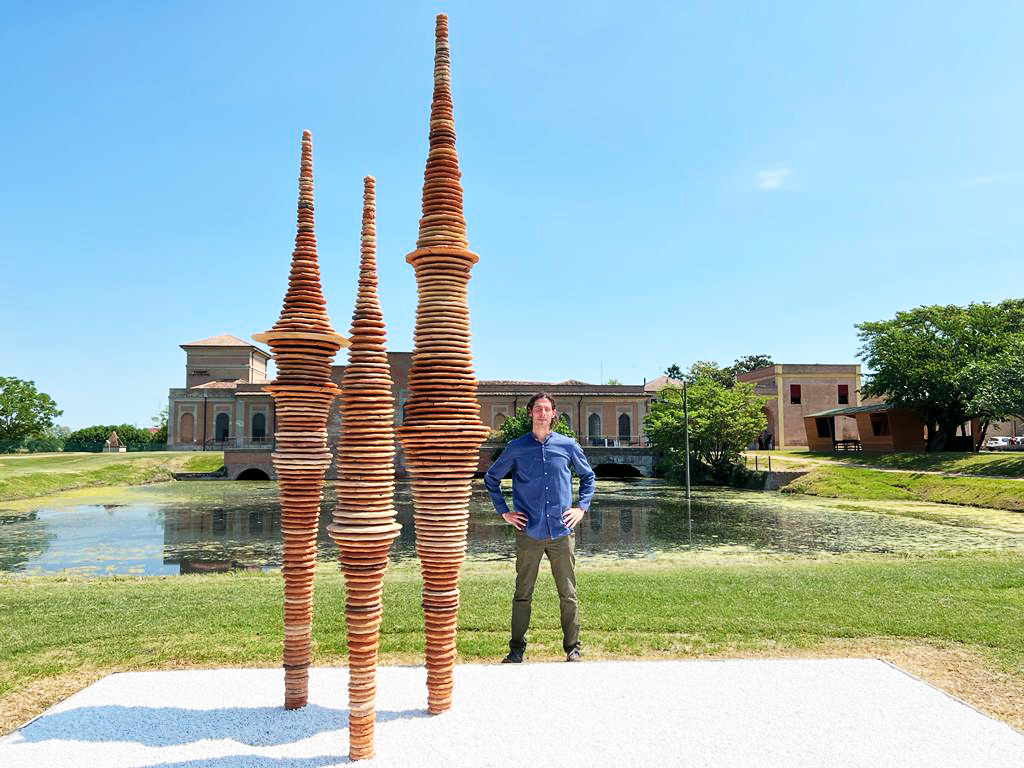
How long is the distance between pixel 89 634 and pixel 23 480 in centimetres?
2980

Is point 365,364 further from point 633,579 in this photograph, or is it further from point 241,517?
point 241,517

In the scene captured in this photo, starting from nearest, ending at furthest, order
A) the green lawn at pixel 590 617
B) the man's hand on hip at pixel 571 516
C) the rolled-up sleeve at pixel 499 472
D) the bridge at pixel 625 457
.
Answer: the man's hand on hip at pixel 571 516 < the rolled-up sleeve at pixel 499 472 < the green lawn at pixel 590 617 < the bridge at pixel 625 457

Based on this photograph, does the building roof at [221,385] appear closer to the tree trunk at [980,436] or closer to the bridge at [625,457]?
the bridge at [625,457]

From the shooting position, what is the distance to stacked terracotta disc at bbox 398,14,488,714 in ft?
13.3

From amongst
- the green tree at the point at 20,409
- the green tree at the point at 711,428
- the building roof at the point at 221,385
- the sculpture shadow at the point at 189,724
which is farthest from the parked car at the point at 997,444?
the green tree at the point at 20,409

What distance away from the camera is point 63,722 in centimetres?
393

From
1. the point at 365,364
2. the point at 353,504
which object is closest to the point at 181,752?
the point at 353,504

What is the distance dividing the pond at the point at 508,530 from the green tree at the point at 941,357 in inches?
462

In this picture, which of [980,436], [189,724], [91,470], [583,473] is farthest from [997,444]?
[91,470]

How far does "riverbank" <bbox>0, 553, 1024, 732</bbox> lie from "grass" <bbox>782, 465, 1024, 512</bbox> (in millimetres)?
15658

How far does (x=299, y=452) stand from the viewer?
4.20m

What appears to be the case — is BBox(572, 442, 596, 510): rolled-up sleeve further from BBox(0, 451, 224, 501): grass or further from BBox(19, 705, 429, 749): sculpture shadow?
BBox(0, 451, 224, 501): grass

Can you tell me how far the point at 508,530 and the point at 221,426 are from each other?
122 feet

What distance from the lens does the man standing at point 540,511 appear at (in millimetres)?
4953
